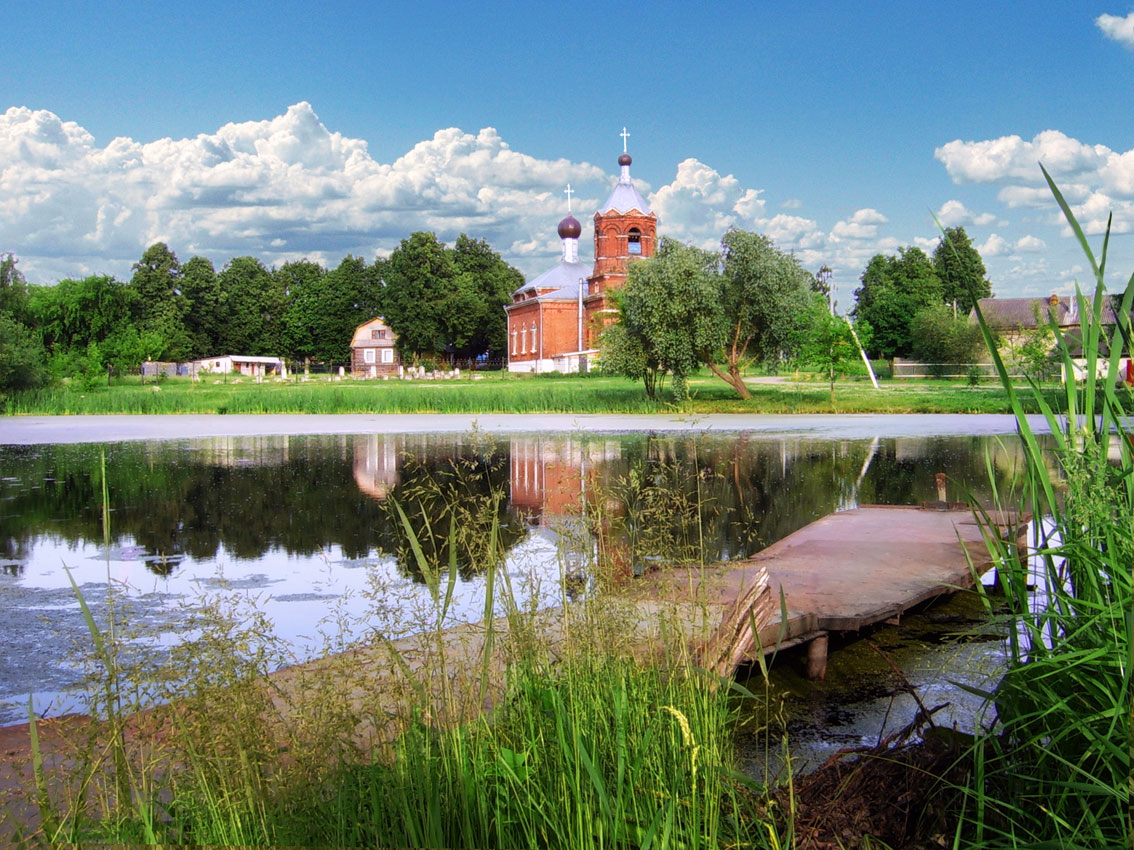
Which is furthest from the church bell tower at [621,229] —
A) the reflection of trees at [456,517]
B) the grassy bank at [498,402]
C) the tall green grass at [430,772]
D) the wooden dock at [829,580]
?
the tall green grass at [430,772]

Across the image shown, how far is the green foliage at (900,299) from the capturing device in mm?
67125

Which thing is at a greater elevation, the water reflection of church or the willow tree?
the willow tree

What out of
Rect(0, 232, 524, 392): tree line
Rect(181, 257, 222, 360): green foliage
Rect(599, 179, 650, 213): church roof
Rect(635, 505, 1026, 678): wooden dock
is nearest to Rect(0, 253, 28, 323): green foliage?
Rect(0, 232, 524, 392): tree line

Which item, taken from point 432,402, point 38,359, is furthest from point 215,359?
point 432,402

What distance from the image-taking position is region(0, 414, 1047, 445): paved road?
25.8m

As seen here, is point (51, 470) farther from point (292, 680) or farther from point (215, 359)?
point (215, 359)

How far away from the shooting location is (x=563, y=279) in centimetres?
7194

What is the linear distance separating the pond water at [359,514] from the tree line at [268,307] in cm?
2959

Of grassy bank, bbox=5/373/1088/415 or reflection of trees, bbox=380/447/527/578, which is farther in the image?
grassy bank, bbox=5/373/1088/415

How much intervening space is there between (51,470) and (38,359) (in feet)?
78.4

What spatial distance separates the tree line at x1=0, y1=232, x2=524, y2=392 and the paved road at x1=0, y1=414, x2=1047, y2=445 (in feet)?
45.2

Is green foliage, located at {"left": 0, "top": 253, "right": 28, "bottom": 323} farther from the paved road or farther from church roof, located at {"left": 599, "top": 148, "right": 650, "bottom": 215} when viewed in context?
church roof, located at {"left": 599, "top": 148, "right": 650, "bottom": 215}

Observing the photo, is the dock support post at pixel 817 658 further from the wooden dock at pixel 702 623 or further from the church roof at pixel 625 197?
the church roof at pixel 625 197

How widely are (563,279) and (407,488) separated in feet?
195
